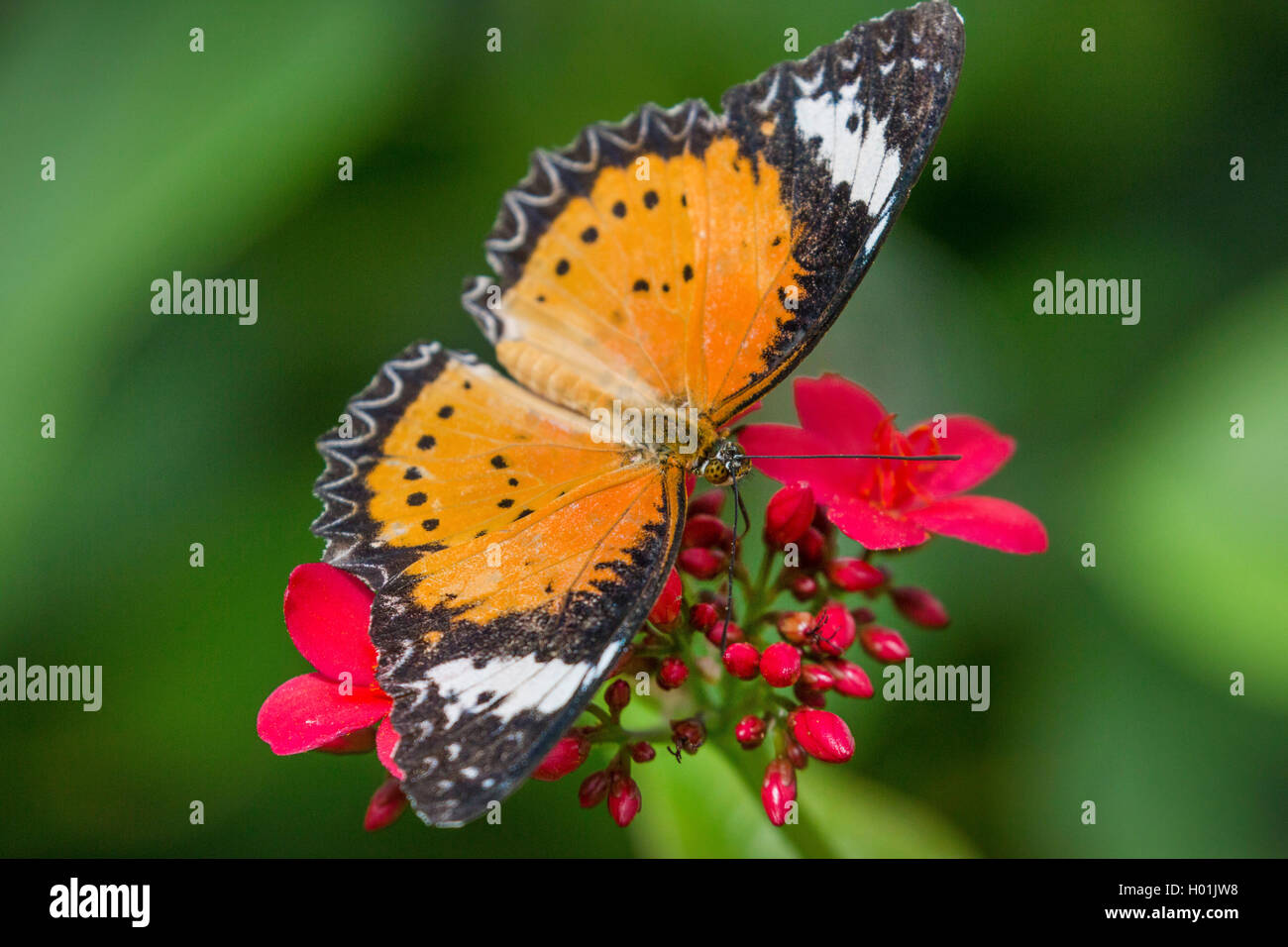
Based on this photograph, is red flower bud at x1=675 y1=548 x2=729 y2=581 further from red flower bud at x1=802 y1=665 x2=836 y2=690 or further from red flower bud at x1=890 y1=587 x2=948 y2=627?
red flower bud at x1=890 y1=587 x2=948 y2=627

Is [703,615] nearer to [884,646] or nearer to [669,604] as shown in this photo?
[669,604]

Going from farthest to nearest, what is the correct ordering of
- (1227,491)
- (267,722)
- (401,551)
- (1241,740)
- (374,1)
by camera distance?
(374,1) < (1241,740) < (1227,491) < (401,551) < (267,722)

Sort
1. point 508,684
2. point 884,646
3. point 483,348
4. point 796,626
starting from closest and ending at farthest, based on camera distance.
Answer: point 508,684 → point 796,626 → point 884,646 → point 483,348

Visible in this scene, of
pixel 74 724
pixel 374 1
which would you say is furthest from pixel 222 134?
pixel 74 724

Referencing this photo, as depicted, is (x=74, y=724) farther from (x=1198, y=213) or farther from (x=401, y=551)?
(x=1198, y=213)

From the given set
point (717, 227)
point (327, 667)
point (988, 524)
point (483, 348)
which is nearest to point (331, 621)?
point (327, 667)

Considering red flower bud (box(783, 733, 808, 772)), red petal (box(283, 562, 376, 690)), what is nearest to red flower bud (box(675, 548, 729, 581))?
red flower bud (box(783, 733, 808, 772))
